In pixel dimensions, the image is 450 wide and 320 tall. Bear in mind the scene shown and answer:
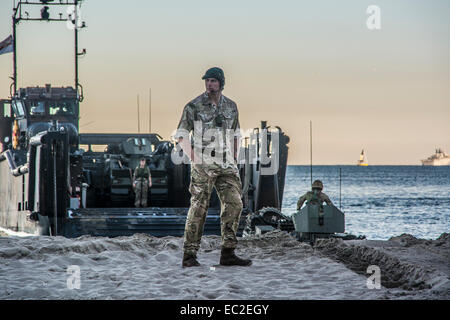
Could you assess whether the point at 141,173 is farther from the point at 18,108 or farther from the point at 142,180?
the point at 18,108

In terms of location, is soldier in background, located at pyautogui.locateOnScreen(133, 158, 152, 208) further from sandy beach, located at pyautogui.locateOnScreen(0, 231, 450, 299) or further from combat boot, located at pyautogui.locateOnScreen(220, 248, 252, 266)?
combat boot, located at pyautogui.locateOnScreen(220, 248, 252, 266)

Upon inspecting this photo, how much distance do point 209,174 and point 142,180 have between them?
775 cm

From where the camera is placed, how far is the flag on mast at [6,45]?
18.6m

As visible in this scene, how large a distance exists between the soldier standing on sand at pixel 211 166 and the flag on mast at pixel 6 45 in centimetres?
1260

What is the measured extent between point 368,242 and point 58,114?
1046cm

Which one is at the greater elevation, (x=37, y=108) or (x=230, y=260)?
(x=37, y=108)

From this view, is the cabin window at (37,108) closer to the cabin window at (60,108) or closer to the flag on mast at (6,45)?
the cabin window at (60,108)

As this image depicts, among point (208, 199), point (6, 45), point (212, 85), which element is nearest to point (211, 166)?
point (208, 199)

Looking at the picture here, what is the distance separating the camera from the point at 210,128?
281 inches

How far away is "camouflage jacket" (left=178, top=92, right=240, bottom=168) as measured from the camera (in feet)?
23.3

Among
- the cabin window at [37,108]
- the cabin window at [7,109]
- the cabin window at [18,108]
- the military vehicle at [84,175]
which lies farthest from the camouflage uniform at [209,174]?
the cabin window at [7,109]

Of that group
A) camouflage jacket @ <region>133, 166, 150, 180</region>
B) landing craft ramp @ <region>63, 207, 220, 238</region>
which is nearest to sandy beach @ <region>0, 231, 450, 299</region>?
landing craft ramp @ <region>63, 207, 220, 238</region>
